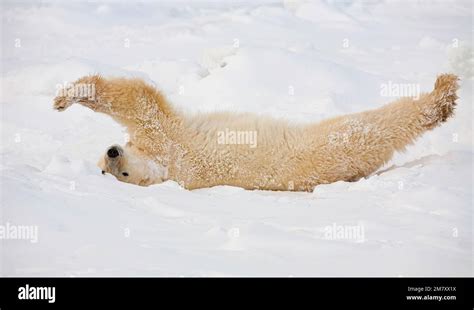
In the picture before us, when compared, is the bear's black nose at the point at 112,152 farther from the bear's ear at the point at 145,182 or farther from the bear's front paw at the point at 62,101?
the bear's front paw at the point at 62,101

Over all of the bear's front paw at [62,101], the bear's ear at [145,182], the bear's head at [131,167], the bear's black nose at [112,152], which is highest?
the bear's front paw at [62,101]

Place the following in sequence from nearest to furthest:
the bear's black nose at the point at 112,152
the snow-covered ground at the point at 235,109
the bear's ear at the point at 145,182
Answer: the snow-covered ground at the point at 235,109
the bear's black nose at the point at 112,152
the bear's ear at the point at 145,182

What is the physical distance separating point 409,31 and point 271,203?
18.9ft

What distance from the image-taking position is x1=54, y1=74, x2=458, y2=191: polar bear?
4.85 m

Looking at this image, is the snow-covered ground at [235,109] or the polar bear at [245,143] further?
the polar bear at [245,143]

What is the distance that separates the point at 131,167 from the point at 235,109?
1.45m

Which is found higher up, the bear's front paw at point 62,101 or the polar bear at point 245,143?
the bear's front paw at point 62,101

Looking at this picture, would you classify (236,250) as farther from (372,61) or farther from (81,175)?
(372,61)

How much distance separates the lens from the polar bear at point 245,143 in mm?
4848

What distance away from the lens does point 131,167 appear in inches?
193

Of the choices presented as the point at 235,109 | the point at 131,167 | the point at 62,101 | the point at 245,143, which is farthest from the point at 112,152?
the point at 235,109

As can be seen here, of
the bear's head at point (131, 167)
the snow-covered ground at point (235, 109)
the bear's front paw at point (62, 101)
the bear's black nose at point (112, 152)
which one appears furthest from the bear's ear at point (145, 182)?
the bear's front paw at point (62, 101)

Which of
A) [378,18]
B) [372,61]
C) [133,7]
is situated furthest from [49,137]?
[378,18]

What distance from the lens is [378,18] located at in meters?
9.79
